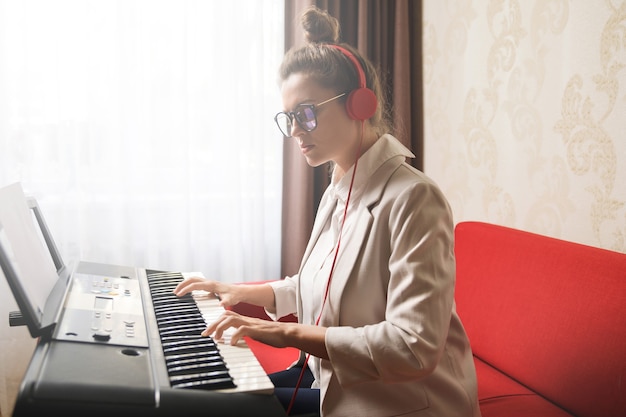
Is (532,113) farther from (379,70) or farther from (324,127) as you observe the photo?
(324,127)

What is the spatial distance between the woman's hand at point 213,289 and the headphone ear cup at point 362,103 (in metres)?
0.66

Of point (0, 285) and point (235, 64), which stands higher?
point (235, 64)

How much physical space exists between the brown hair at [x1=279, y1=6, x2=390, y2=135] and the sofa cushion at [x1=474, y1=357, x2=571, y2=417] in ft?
2.89

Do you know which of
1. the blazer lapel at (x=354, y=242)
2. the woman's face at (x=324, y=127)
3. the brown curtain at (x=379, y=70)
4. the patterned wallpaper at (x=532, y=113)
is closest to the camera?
the blazer lapel at (x=354, y=242)

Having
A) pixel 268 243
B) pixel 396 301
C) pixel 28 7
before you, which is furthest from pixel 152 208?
pixel 396 301

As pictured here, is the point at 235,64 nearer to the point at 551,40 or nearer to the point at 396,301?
the point at 551,40

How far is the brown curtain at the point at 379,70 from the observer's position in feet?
9.89

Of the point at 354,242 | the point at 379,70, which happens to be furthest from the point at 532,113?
the point at 354,242

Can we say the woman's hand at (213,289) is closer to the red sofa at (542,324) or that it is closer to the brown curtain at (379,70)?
the red sofa at (542,324)

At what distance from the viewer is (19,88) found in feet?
8.51

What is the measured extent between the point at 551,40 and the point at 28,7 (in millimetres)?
2186

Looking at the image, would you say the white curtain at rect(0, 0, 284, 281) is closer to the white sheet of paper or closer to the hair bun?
the white sheet of paper

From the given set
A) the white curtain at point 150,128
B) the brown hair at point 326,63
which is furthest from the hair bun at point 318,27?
the white curtain at point 150,128

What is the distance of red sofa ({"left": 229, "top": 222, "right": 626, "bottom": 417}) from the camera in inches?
62.3
